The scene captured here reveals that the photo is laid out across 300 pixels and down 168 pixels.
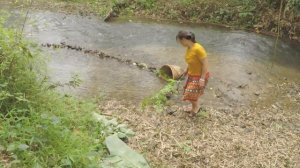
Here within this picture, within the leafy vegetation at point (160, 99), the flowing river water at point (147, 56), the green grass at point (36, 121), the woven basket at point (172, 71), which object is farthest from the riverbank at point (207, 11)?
the green grass at point (36, 121)

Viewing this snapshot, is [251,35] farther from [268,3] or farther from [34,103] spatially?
[34,103]

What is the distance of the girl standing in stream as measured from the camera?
6789 mm

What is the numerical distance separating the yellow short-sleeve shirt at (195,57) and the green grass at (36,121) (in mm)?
1975

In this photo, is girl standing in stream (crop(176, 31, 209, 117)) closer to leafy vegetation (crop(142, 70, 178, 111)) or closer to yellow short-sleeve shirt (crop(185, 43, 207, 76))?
yellow short-sleeve shirt (crop(185, 43, 207, 76))

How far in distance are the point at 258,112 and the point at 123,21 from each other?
7.51 meters

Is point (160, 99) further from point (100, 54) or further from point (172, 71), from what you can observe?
point (100, 54)

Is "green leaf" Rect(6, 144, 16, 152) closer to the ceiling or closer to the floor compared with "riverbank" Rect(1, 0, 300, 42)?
closer to the ceiling

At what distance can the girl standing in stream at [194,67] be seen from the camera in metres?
6.79

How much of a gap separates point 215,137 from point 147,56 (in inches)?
194

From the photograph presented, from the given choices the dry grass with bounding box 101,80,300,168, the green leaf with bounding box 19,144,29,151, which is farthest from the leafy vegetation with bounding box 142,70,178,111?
the green leaf with bounding box 19,144,29,151

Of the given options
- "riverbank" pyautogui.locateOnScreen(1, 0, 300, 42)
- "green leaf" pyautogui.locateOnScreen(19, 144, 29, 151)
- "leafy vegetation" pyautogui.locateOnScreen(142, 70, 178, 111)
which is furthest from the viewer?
"riverbank" pyautogui.locateOnScreen(1, 0, 300, 42)

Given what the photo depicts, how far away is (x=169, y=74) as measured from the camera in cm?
941

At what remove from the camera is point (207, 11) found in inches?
596

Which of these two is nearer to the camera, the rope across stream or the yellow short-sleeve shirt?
the yellow short-sleeve shirt
